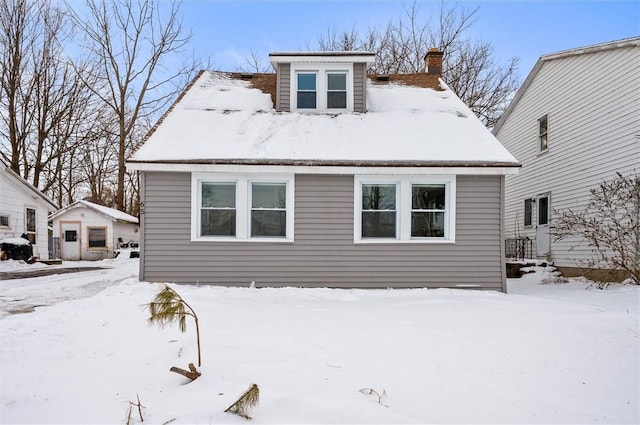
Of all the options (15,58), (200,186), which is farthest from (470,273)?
(15,58)

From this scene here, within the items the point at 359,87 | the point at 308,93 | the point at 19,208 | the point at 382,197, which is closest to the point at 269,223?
the point at 382,197

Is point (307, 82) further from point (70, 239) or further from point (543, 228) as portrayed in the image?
point (70, 239)

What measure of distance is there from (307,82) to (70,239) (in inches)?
601

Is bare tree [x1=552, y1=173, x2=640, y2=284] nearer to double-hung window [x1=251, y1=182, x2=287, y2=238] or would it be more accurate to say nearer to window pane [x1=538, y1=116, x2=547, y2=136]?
window pane [x1=538, y1=116, x2=547, y2=136]

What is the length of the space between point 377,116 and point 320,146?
7.58ft

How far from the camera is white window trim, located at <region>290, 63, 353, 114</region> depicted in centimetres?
1036

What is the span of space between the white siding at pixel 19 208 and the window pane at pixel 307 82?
473 inches

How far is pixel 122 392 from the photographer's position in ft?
11.1

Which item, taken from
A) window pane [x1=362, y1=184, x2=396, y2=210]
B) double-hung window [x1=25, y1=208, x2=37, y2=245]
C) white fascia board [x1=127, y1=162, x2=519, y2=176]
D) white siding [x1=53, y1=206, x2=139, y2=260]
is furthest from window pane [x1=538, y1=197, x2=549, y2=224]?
double-hung window [x1=25, y1=208, x2=37, y2=245]

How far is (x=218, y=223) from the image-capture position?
28.3 feet

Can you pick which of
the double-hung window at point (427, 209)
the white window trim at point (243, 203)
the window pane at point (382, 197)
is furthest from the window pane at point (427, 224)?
the white window trim at point (243, 203)

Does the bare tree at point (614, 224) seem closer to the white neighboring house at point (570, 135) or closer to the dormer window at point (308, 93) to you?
the white neighboring house at point (570, 135)

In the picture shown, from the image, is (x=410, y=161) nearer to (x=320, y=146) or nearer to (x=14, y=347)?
(x=320, y=146)

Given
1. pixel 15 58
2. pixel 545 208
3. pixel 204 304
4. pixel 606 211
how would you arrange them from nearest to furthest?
1. pixel 204 304
2. pixel 606 211
3. pixel 545 208
4. pixel 15 58
